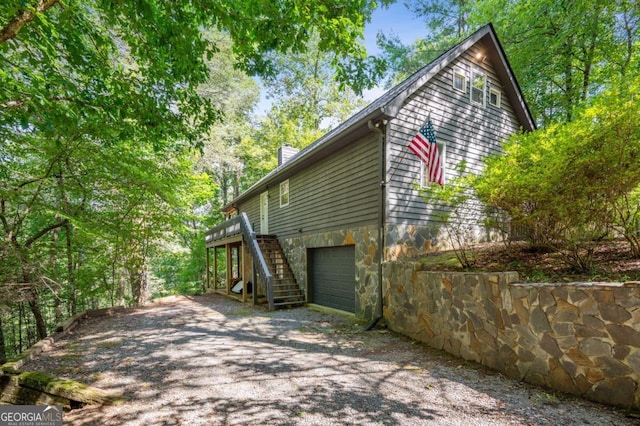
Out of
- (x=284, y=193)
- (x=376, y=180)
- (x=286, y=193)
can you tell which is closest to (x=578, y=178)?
(x=376, y=180)

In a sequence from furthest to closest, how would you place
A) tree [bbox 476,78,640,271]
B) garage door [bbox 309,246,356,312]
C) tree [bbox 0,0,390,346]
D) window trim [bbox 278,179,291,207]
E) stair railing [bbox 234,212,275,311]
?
window trim [bbox 278,179,291,207]
stair railing [bbox 234,212,275,311]
garage door [bbox 309,246,356,312]
tree [bbox 0,0,390,346]
tree [bbox 476,78,640,271]

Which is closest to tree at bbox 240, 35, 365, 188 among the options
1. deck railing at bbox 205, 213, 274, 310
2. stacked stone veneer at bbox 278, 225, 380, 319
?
deck railing at bbox 205, 213, 274, 310

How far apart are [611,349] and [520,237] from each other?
3972mm

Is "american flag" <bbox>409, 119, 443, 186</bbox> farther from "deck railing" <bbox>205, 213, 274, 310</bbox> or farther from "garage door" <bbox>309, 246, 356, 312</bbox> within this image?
"deck railing" <bbox>205, 213, 274, 310</bbox>

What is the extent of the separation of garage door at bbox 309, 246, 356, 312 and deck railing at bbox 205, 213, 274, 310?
1.41 m

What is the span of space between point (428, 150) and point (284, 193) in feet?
20.4

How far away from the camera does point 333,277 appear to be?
865cm

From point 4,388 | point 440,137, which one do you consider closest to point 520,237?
point 440,137

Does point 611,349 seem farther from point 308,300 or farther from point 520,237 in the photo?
point 308,300

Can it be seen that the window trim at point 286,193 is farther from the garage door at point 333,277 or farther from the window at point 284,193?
the garage door at point 333,277

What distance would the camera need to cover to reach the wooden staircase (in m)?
9.50

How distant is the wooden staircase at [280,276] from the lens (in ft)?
31.2

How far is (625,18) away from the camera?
1030 centimetres

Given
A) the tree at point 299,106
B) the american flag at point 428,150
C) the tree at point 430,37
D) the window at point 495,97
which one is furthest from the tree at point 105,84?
the tree at point 430,37
